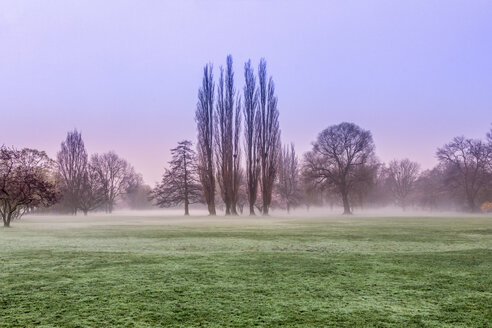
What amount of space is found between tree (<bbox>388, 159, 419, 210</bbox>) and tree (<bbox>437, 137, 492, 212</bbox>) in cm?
2062

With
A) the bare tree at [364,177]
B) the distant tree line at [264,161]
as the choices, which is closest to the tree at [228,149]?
the distant tree line at [264,161]

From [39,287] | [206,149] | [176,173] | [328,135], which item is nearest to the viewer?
[39,287]

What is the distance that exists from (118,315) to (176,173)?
4336 centimetres

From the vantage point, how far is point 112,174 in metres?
59.1

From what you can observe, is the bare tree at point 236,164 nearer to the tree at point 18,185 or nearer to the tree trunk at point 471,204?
the tree at point 18,185

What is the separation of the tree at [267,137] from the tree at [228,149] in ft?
8.11

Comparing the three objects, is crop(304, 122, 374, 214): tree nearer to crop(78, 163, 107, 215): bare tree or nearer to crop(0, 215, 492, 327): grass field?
crop(78, 163, 107, 215): bare tree

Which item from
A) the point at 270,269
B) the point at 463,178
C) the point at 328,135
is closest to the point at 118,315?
the point at 270,269

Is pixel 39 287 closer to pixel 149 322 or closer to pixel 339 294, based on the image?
pixel 149 322

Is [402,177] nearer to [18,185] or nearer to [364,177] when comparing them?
[364,177]

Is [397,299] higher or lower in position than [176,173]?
lower

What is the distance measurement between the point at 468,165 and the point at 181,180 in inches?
1464

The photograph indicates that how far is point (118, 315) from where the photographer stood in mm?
2916

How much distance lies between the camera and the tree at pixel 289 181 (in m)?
53.3
